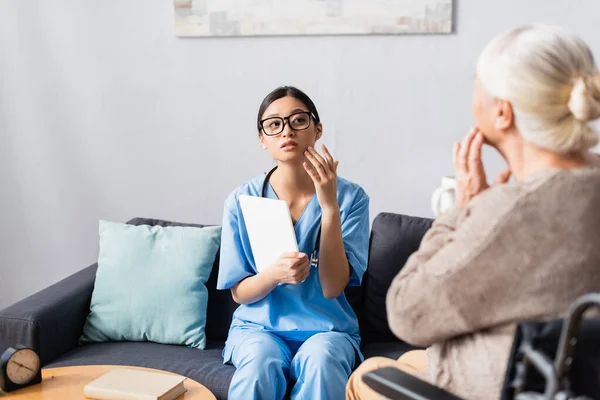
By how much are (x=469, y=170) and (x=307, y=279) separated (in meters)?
0.93

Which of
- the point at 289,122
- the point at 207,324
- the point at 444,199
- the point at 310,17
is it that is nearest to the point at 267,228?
the point at 289,122

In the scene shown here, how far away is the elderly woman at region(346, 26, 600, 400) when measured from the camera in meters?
1.22

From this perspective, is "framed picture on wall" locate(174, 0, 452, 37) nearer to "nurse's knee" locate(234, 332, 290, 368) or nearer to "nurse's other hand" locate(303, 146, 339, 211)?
"nurse's other hand" locate(303, 146, 339, 211)

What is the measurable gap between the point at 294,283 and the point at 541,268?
1.03 meters

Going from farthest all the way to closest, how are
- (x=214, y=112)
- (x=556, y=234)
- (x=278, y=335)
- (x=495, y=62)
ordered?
(x=214, y=112), (x=278, y=335), (x=495, y=62), (x=556, y=234)

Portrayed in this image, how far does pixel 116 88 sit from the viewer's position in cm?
308

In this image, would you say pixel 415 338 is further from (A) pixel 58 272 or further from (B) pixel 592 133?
(A) pixel 58 272

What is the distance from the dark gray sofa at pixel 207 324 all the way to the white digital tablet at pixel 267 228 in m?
0.37

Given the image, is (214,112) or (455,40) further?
(214,112)

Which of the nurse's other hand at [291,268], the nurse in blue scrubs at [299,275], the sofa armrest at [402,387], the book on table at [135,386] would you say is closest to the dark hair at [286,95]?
the nurse in blue scrubs at [299,275]

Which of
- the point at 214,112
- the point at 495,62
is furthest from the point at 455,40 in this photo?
the point at 495,62

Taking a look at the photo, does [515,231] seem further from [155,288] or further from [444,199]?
[155,288]

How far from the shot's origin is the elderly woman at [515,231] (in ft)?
4.01

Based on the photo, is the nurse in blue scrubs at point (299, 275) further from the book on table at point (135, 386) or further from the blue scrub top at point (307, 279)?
the book on table at point (135, 386)
